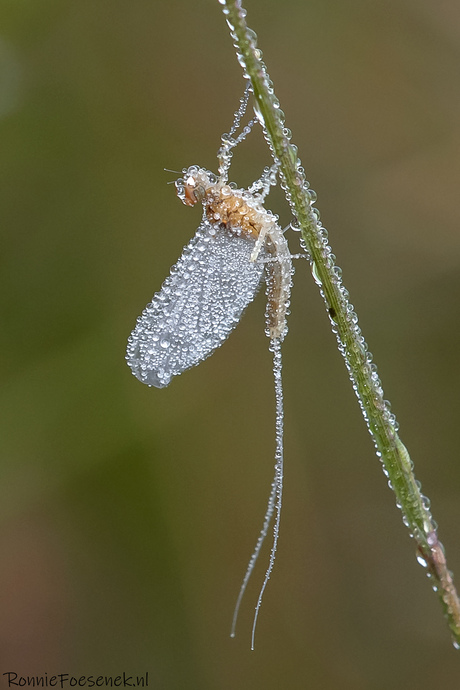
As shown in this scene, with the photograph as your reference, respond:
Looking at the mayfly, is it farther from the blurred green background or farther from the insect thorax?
the blurred green background

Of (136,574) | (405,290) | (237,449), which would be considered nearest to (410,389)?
(405,290)

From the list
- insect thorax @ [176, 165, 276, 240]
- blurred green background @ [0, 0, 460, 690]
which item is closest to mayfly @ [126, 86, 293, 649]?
insect thorax @ [176, 165, 276, 240]

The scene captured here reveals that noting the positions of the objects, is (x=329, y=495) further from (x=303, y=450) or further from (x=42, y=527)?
(x=42, y=527)

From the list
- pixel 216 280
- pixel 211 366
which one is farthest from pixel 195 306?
pixel 211 366

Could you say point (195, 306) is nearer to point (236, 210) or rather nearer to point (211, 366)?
point (236, 210)

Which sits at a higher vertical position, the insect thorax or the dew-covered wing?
the insect thorax

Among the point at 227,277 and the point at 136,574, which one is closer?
the point at 227,277
